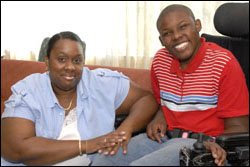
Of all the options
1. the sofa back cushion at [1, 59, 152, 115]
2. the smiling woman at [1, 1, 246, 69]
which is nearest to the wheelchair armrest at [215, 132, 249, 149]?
the sofa back cushion at [1, 59, 152, 115]

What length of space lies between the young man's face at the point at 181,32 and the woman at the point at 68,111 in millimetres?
326

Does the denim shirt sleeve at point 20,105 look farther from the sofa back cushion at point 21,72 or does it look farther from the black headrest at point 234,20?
the black headrest at point 234,20

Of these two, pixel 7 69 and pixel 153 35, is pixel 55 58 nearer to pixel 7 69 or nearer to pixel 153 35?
pixel 7 69

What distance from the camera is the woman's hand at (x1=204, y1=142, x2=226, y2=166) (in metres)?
1.10

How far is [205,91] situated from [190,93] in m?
0.07

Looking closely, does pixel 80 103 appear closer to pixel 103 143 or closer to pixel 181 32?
pixel 103 143

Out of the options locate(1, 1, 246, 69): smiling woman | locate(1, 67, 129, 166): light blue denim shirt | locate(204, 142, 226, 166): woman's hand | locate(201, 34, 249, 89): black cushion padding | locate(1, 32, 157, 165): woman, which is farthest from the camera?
locate(1, 1, 246, 69): smiling woman

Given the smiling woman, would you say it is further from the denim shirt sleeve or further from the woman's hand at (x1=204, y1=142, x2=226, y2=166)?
the woman's hand at (x1=204, y1=142, x2=226, y2=166)

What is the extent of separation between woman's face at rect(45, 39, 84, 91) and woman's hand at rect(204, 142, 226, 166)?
698 millimetres

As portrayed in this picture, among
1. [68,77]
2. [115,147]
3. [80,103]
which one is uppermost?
[68,77]

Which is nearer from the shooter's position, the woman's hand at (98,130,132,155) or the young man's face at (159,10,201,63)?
the woman's hand at (98,130,132,155)

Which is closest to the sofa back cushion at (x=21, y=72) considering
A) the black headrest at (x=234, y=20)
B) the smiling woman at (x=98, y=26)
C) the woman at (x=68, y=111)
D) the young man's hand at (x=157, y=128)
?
the woman at (x=68, y=111)

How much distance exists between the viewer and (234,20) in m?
1.47

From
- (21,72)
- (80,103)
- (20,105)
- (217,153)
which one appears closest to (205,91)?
(217,153)
